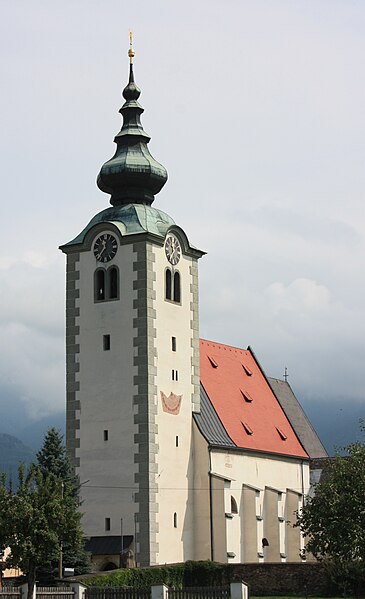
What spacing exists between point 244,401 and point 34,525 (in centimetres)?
2466

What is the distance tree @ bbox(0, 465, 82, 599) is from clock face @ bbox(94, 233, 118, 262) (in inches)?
573

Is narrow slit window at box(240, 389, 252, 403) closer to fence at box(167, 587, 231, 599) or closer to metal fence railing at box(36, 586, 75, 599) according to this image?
metal fence railing at box(36, 586, 75, 599)

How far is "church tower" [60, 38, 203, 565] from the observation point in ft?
192

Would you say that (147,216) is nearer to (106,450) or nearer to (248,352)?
(106,450)

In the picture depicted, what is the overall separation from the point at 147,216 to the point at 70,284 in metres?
5.06

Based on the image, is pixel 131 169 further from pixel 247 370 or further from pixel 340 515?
pixel 340 515

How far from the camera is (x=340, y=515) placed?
5138 cm

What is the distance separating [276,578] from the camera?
53938 mm

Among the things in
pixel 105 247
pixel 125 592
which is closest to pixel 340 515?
pixel 125 592

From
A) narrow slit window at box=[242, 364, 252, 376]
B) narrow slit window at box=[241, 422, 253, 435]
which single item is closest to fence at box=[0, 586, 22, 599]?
narrow slit window at box=[241, 422, 253, 435]

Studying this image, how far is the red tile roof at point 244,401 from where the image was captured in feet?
219

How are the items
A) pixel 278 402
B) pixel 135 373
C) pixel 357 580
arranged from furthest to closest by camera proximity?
1. pixel 278 402
2. pixel 135 373
3. pixel 357 580

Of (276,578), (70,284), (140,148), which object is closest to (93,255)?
(70,284)

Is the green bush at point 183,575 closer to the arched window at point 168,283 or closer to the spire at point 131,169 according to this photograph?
the arched window at point 168,283
